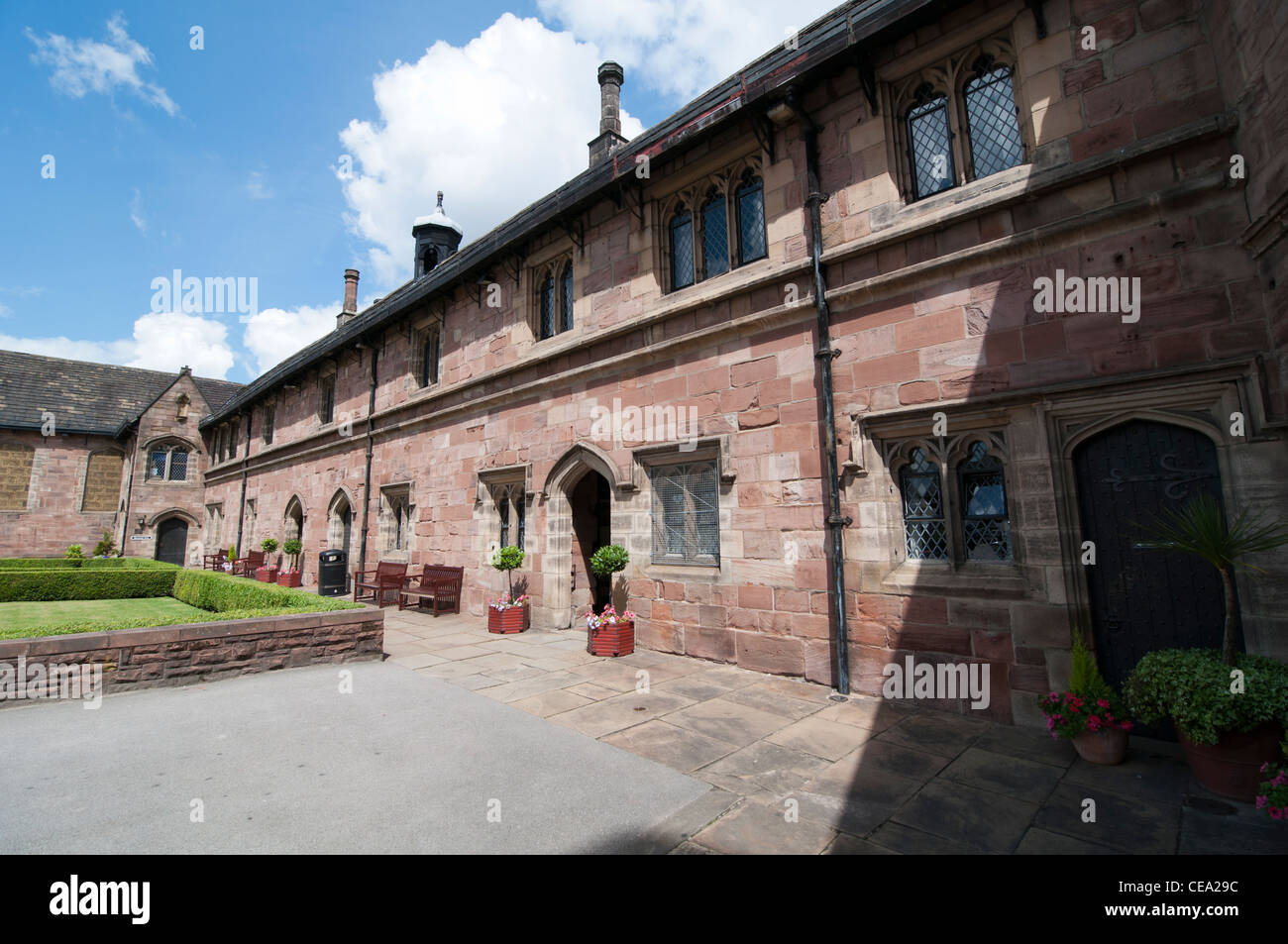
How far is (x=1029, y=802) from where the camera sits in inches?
141

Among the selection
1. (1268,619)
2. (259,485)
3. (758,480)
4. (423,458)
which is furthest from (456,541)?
(259,485)

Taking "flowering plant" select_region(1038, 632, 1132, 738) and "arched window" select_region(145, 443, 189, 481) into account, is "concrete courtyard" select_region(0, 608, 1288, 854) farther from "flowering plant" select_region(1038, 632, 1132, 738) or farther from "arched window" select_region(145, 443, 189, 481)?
"arched window" select_region(145, 443, 189, 481)

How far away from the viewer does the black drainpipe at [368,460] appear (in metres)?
14.8

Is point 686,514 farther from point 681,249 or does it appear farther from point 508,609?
point 681,249

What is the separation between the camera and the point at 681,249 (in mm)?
8672

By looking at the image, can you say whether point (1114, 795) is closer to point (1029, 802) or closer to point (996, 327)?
point (1029, 802)

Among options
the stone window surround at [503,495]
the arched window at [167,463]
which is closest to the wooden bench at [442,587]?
the stone window surround at [503,495]

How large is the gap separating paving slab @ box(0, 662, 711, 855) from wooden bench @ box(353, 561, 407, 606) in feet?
21.7

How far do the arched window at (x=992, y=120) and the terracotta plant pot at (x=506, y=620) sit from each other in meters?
8.54

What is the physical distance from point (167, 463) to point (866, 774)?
34418 millimetres

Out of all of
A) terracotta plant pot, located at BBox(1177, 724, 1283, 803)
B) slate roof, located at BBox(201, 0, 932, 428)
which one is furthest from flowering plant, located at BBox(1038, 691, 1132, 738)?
slate roof, located at BBox(201, 0, 932, 428)

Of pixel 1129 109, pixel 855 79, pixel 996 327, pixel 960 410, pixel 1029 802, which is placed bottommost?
pixel 1029 802

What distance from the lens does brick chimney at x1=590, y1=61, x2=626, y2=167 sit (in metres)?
10.7
